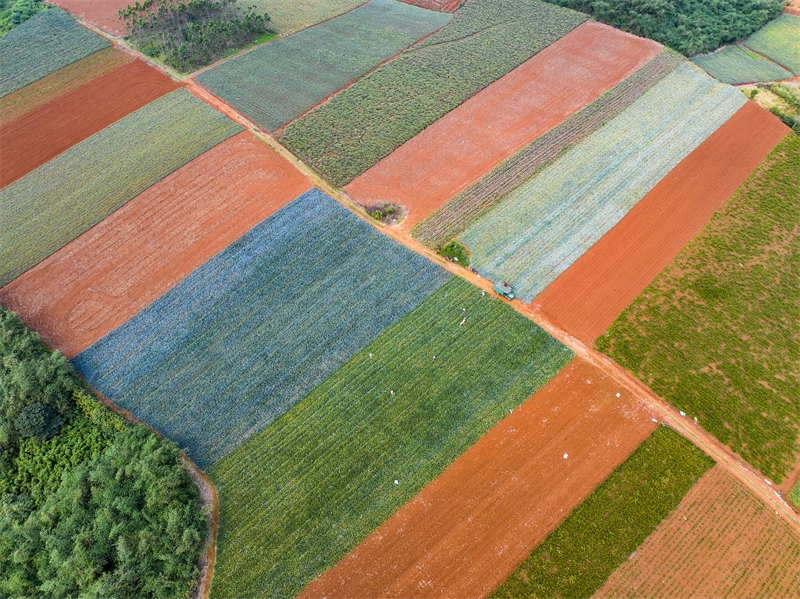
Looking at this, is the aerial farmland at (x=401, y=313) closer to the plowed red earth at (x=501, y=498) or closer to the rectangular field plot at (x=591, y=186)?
the plowed red earth at (x=501, y=498)

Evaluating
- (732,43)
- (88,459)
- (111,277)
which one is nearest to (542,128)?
(732,43)

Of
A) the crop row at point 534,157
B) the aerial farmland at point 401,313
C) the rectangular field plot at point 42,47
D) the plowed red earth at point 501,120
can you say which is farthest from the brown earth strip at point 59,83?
the crop row at point 534,157

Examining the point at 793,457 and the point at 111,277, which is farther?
the point at 111,277

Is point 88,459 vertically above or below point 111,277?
below

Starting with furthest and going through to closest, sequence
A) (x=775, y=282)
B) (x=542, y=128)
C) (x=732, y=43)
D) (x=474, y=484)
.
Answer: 1. (x=732, y=43)
2. (x=542, y=128)
3. (x=775, y=282)
4. (x=474, y=484)

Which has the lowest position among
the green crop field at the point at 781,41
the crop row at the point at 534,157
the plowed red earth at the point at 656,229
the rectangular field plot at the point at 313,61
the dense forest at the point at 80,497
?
the dense forest at the point at 80,497

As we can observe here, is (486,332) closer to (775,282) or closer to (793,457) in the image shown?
(793,457)

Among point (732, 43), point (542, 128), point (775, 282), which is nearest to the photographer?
point (775, 282)
